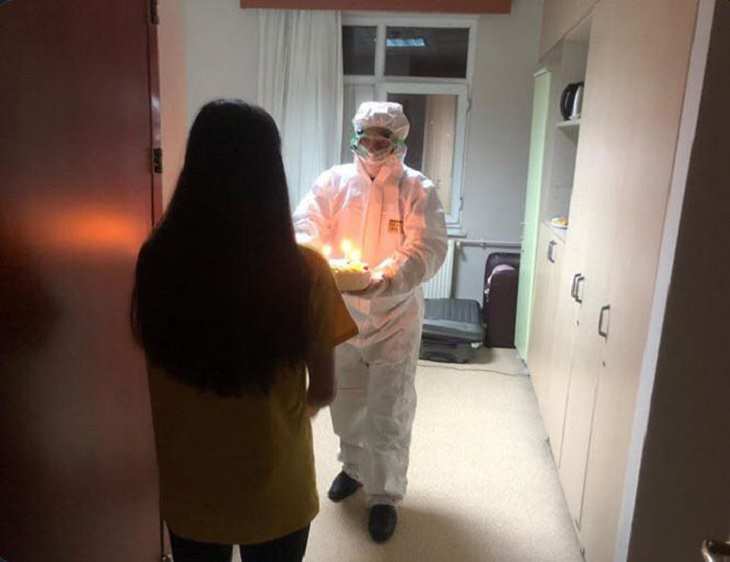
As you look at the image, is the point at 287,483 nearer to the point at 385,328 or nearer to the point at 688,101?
the point at 385,328

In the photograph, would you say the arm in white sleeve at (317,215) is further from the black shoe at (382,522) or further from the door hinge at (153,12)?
the black shoe at (382,522)

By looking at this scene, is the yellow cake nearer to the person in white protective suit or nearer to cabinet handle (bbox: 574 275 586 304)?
the person in white protective suit

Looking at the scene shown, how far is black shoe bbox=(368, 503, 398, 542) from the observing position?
2.11m

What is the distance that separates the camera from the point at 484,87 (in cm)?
432

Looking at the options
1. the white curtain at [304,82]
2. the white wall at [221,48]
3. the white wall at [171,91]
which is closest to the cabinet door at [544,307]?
the white wall at [171,91]

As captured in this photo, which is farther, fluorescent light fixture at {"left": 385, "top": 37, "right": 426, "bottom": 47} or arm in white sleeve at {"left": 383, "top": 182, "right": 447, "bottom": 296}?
fluorescent light fixture at {"left": 385, "top": 37, "right": 426, "bottom": 47}

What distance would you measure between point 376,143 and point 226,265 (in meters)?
1.19

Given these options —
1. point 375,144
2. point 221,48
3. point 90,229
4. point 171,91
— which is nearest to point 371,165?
point 375,144

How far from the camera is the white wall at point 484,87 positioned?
13.8 ft

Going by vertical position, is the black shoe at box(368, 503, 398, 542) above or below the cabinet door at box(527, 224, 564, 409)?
below

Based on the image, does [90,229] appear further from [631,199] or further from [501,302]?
[501,302]

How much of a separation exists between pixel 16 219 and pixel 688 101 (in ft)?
4.45

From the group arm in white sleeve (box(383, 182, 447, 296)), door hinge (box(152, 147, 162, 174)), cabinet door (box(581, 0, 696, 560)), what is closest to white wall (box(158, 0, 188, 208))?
door hinge (box(152, 147, 162, 174))

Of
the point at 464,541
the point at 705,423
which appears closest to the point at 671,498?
the point at 705,423
